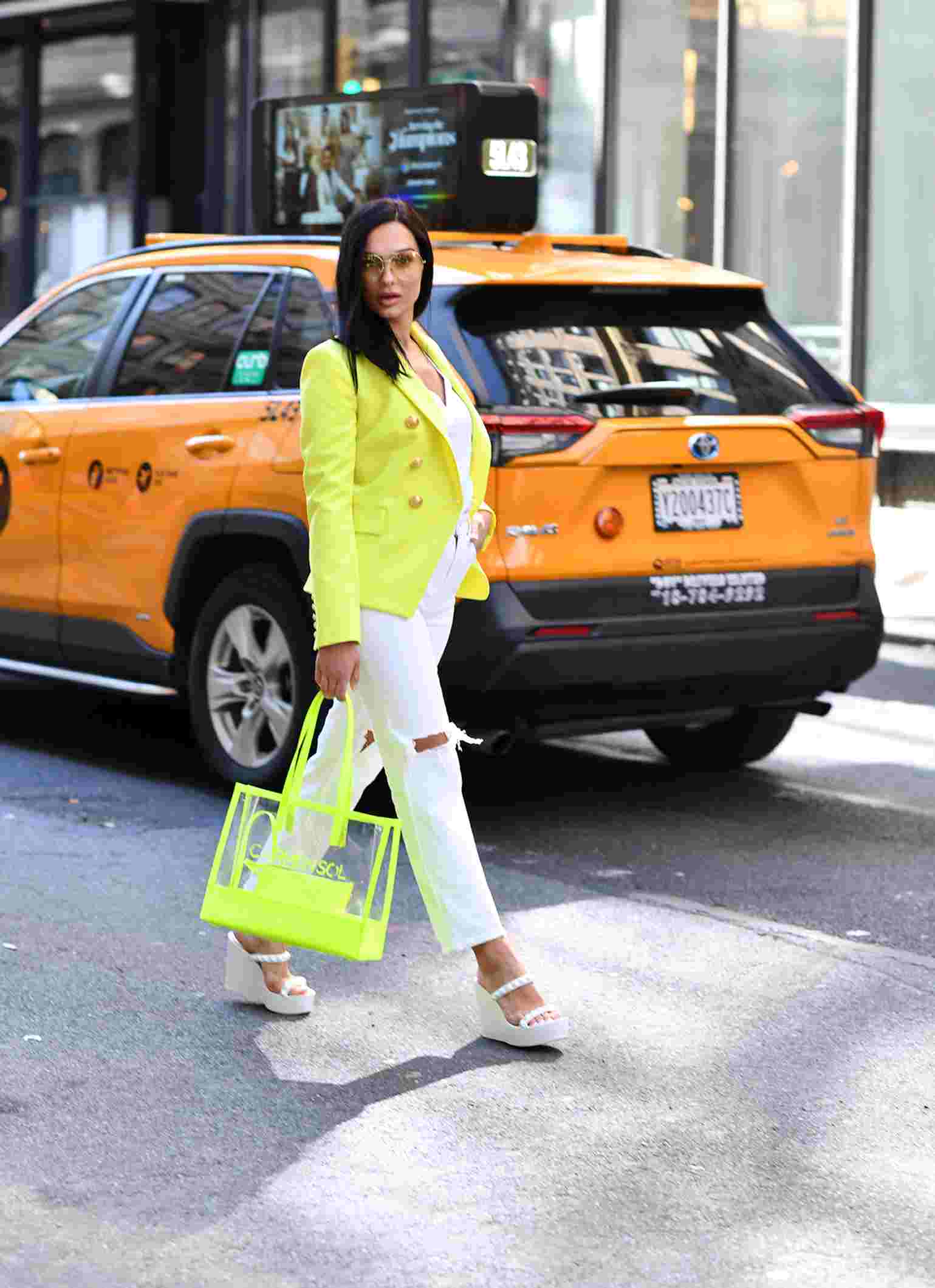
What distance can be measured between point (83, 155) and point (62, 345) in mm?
16172

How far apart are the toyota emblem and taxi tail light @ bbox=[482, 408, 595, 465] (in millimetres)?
380

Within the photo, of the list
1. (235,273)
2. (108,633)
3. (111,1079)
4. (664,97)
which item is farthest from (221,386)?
(664,97)

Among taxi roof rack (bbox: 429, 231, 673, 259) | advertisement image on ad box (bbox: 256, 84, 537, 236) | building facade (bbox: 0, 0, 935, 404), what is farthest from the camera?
building facade (bbox: 0, 0, 935, 404)

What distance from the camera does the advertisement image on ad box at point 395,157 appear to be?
9234mm

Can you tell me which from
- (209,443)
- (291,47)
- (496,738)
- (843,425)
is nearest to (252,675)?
(209,443)

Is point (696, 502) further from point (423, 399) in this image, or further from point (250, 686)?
point (423, 399)

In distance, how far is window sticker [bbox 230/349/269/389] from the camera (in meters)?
7.66

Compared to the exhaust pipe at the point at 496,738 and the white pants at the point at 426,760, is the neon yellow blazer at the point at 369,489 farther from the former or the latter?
the exhaust pipe at the point at 496,738

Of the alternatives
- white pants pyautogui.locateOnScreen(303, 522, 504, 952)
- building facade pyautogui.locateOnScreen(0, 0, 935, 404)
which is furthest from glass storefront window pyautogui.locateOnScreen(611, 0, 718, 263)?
white pants pyautogui.locateOnScreen(303, 522, 504, 952)

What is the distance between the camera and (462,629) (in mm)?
6914

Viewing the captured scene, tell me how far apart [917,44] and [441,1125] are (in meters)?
12.9

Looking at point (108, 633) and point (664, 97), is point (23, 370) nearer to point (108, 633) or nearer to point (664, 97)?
point (108, 633)

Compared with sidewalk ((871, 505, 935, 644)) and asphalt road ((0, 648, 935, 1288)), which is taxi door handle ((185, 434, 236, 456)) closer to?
asphalt road ((0, 648, 935, 1288))

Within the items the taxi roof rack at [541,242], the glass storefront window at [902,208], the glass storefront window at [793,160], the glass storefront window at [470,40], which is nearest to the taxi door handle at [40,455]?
the taxi roof rack at [541,242]
